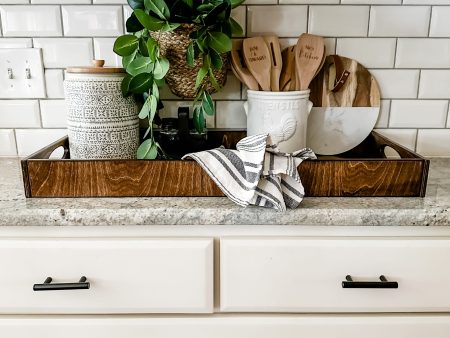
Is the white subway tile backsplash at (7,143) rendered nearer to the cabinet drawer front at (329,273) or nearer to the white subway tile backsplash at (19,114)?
the white subway tile backsplash at (19,114)

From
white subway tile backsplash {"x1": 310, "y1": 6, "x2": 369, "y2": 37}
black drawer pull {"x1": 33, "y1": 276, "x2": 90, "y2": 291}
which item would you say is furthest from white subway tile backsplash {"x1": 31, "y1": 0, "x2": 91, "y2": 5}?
black drawer pull {"x1": 33, "y1": 276, "x2": 90, "y2": 291}

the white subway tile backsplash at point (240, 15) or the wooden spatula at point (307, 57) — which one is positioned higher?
the white subway tile backsplash at point (240, 15)

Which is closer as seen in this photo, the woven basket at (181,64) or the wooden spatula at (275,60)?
the woven basket at (181,64)

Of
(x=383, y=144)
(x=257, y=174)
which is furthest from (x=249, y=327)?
(x=383, y=144)

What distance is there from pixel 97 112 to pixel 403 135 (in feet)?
2.64

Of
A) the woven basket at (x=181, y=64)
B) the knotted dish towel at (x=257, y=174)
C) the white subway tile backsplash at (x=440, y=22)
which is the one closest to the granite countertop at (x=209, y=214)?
the knotted dish towel at (x=257, y=174)

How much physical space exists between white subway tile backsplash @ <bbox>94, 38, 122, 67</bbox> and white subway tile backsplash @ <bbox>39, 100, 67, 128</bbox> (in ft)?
0.53

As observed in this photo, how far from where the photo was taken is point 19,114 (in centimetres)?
107

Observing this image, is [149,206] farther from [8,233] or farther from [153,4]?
[153,4]

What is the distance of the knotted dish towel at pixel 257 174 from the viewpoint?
70cm

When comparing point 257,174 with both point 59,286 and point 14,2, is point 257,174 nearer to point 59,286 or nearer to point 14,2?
point 59,286

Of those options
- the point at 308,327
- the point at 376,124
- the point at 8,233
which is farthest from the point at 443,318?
the point at 8,233

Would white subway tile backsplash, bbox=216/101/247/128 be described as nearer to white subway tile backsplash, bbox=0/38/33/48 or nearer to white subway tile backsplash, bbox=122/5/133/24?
white subway tile backsplash, bbox=122/5/133/24

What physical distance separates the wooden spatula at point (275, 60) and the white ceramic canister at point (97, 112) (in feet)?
1.13
